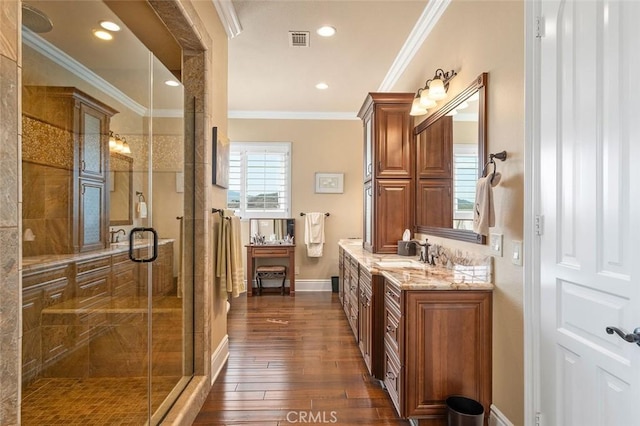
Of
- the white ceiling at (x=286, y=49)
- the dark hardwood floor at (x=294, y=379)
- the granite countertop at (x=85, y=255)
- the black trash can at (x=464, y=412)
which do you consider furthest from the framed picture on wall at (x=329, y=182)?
the black trash can at (x=464, y=412)

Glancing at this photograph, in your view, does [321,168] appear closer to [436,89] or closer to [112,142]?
[436,89]

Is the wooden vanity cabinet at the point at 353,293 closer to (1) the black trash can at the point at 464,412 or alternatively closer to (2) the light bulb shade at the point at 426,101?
(1) the black trash can at the point at 464,412

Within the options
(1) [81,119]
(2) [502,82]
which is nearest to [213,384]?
(1) [81,119]

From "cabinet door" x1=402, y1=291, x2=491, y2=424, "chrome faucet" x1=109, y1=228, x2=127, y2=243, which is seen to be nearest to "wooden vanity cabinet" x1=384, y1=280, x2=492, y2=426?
"cabinet door" x1=402, y1=291, x2=491, y2=424

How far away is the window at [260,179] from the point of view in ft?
18.1

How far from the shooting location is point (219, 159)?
2729 millimetres

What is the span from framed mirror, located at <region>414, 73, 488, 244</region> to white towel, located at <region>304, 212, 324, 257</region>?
240 cm

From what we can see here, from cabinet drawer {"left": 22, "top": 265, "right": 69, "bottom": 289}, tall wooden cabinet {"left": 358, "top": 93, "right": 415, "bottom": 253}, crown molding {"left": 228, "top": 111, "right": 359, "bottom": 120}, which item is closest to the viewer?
cabinet drawer {"left": 22, "top": 265, "right": 69, "bottom": 289}

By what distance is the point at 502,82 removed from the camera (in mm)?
1865

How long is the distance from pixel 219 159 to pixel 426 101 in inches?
68.6

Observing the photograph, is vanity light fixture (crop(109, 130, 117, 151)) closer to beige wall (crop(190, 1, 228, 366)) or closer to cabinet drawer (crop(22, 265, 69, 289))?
beige wall (crop(190, 1, 228, 366))

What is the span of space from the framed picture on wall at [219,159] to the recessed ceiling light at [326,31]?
1352 mm

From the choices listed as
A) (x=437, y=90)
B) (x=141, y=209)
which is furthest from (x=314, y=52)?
(x=141, y=209)

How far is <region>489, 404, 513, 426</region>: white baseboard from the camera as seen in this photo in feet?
5.80
